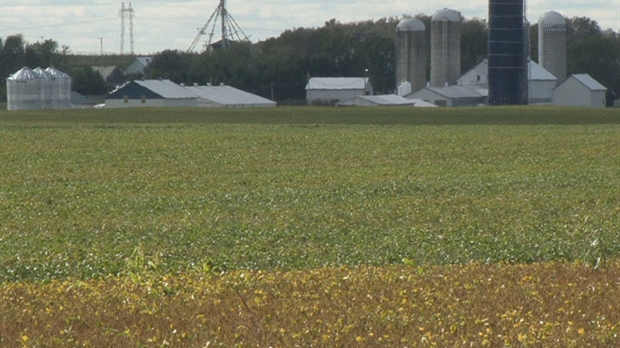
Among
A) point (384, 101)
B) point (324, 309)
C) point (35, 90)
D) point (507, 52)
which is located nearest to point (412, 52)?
point (384, 101)

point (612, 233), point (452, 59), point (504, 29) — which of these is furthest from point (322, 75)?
point (612, 233)

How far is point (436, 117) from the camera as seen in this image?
60281mm

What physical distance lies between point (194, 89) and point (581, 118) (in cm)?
4697

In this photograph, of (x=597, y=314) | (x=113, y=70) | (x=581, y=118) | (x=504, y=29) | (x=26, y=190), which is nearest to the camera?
(x=597, y=314)

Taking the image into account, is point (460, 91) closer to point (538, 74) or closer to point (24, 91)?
point (538, 74)

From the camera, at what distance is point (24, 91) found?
3516 inches

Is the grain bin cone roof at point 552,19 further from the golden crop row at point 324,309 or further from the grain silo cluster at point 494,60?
the golden crop row at point 324,309

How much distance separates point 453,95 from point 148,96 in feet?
88.4

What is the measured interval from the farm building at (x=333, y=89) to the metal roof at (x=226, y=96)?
680 centimetres

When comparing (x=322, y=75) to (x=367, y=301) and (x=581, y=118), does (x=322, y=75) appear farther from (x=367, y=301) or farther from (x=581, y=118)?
(x=367, y=301)

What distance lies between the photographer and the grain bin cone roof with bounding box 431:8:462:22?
101 metres

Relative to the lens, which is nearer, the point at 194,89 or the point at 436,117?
the point at 436,117

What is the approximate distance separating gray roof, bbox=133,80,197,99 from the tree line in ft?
43.1

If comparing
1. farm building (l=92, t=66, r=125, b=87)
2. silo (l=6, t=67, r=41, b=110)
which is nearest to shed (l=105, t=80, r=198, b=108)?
silo (l=6, t=67, r=41, b=110)
